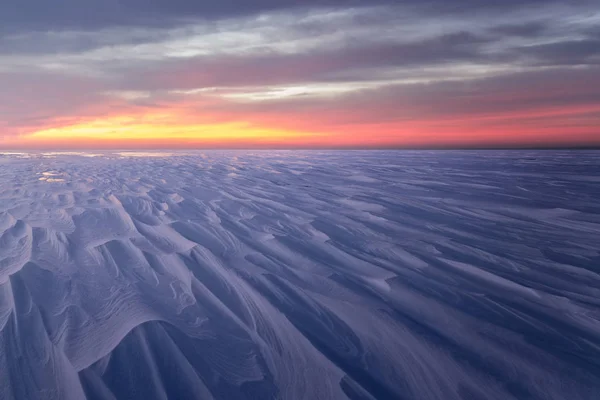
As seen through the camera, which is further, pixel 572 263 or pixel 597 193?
pixel 597 193

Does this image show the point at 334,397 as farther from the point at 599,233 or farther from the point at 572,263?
the point at 599,233

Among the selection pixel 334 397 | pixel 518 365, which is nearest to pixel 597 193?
pixel 518 365

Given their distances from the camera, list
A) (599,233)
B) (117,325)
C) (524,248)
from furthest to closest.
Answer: (599,233) → (524,248) → (117,325)

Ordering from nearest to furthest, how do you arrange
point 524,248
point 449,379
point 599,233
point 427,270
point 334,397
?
point 334,397, point 449,379, point 427,270, point 524,248, point 599,233

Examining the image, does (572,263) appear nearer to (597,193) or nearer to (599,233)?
(599,233)

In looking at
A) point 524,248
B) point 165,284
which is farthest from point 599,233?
point 165,284

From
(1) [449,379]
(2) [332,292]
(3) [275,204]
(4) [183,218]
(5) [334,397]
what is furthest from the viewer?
(3) [275,204]
